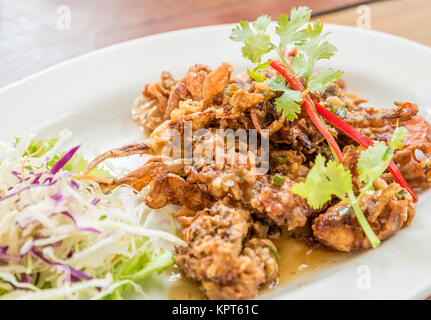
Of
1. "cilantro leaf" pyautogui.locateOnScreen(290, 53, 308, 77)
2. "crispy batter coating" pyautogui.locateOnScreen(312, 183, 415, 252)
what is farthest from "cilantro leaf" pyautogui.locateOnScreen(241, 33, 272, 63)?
"crispy batter coating" pyautogui.locateOnScreen(312, 183, 415, 252)

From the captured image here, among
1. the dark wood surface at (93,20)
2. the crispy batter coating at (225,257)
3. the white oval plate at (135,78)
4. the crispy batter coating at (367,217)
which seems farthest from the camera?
the dark wood surface at (93,20)

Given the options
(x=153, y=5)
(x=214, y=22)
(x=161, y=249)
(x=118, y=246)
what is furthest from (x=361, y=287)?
(x=153, y=5)

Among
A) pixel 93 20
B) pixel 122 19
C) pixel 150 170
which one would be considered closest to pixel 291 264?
pixel 150 170

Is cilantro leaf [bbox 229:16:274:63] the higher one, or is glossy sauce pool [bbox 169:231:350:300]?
cilantro leaf [bbox 229:16:274:63]

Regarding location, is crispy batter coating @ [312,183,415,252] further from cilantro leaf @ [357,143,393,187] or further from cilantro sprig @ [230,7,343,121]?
cilantro sprig @ [230,7,343,121]

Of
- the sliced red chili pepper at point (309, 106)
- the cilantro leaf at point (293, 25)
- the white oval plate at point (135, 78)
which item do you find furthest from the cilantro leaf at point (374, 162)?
the cilantro leaf at point (293, 25)

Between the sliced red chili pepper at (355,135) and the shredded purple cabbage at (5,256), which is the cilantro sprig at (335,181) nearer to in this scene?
the sliced red chili pepper at (355,135)
